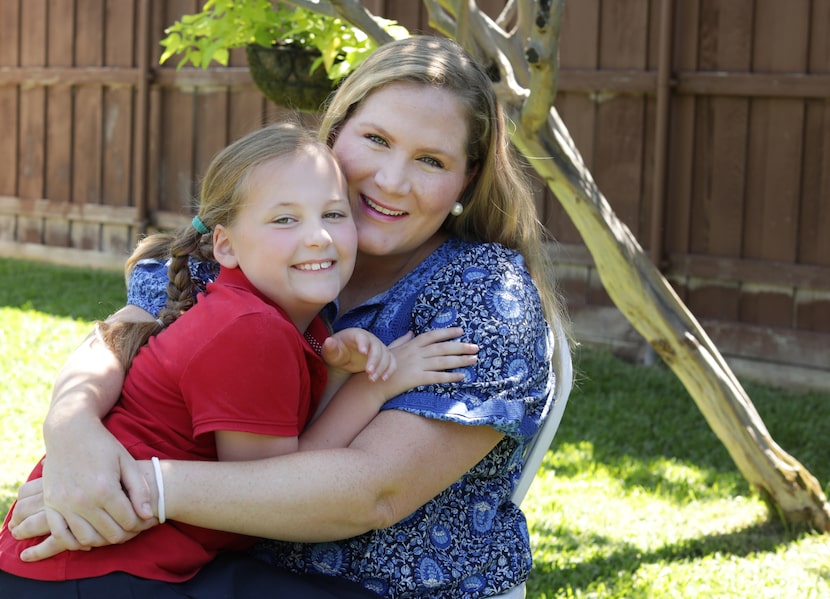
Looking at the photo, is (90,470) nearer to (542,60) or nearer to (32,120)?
(542,60)

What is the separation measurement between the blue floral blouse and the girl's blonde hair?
323 millimetres

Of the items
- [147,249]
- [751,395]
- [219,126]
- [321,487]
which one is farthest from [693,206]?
[321,487]

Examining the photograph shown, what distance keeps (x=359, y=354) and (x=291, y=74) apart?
316 cm

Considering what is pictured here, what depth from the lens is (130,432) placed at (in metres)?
1.96

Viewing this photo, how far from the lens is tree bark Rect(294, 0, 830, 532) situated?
3594 millimetres

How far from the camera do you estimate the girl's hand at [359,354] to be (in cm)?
197

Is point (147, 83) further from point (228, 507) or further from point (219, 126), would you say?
point (228, 507)

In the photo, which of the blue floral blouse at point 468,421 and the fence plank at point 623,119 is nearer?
the blue floral blouse at point 468,421

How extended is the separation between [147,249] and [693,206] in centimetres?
457

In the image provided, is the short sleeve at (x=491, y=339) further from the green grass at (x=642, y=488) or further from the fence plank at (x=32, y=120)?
the fence plank at (x=32, y=120)

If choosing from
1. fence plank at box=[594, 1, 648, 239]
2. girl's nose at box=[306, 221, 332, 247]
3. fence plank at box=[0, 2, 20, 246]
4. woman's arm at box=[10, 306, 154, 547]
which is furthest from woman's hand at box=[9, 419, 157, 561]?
fence plank at box=[0, 2, 20, 246]

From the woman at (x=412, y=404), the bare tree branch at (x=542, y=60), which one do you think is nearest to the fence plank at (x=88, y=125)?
the bare tree branch at (x=542, y=60)

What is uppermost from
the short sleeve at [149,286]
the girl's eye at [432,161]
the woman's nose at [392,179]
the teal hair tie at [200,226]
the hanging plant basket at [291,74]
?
the hanging plant basket at [291,74]

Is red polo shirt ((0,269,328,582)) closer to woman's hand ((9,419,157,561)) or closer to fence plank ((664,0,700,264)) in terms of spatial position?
woman's hand ((9,419,157,561))
